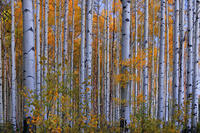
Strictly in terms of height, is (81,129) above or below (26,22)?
below

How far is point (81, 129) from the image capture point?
17.8 ft

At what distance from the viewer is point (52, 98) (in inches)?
156

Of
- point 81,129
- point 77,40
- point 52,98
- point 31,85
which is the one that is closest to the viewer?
point 31,85

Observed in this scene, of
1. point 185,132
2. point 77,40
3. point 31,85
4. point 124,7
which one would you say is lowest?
point 185,132

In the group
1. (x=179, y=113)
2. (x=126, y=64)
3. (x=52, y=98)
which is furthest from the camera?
(x=179, y=113)

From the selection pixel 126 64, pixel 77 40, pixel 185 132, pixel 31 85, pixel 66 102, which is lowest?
pixel 185 132

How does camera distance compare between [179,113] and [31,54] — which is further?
[179,113]

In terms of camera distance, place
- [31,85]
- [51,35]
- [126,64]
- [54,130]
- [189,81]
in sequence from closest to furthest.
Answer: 1. [31,85]
2. [54,130]
3. [126,64]
4. [189,81]
5. [51,35]

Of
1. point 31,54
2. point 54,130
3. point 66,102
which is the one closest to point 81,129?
point 66,102

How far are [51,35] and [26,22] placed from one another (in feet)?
35.7

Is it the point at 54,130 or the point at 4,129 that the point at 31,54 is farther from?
the point at 4,129

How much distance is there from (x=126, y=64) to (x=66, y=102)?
5.70ft

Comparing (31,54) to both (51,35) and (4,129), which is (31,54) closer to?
(4,129)

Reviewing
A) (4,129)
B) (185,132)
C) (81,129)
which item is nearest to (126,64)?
(81,129)
